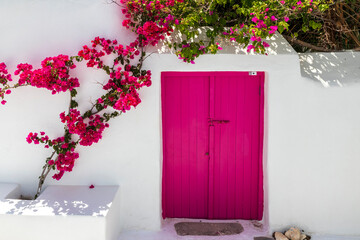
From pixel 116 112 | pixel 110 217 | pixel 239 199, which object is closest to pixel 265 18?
pixel 116 112

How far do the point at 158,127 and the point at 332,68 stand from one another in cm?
274

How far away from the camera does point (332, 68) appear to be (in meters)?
5.55

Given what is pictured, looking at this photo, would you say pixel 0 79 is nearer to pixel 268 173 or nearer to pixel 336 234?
pixel 268 173

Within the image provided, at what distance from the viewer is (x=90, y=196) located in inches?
212

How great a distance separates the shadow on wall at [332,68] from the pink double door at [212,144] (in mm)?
726

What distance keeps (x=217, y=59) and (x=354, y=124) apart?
2.27m

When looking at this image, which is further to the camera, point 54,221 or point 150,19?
point 150,19

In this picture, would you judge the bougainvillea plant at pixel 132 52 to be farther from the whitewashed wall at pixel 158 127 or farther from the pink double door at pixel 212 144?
the pink double door at pixel 212 144

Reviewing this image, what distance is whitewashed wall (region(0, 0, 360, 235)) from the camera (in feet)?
17.8

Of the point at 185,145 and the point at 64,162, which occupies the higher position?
the point at 185,145

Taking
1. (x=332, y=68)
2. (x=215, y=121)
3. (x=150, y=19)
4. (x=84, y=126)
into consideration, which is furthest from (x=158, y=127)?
(x=332, y=68)

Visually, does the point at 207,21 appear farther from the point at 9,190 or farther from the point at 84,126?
the point at 9,190

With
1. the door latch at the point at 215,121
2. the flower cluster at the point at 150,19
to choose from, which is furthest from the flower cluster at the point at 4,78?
the door latch at the point at 215,121

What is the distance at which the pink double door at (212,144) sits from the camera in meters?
5.82
